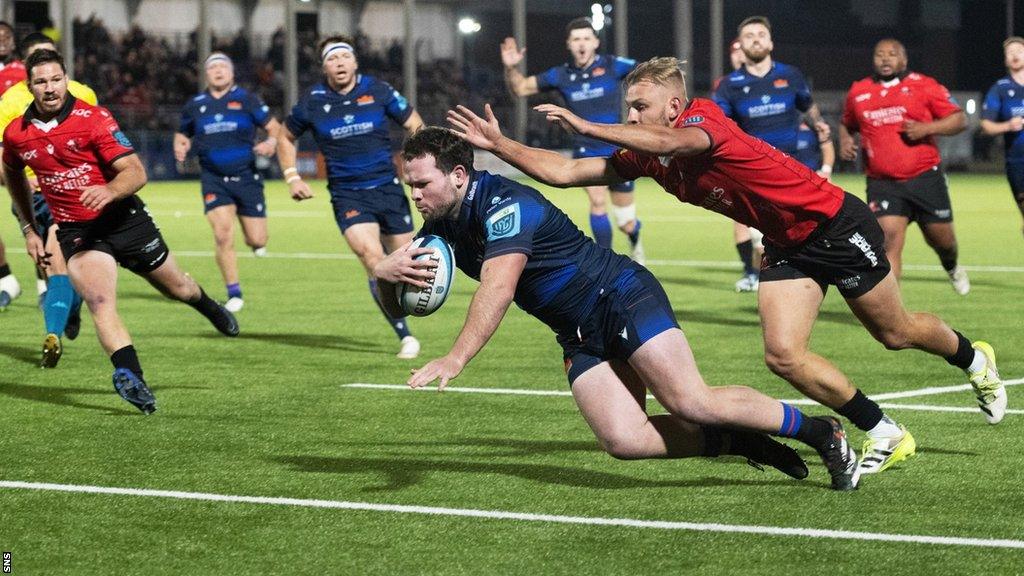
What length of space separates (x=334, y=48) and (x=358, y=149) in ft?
2.52

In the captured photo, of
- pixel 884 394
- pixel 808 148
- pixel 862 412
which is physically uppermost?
pixel 862 412

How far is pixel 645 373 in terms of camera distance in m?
6.49

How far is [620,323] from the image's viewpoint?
6512mm

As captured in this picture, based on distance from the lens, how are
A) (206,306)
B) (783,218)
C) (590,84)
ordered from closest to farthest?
(783,218) → (206,306) → (590,84)

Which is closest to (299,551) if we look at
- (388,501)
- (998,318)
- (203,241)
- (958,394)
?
(388,501)

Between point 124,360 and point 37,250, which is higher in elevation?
point 37,250

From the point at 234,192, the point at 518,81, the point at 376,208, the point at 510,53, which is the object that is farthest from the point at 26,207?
Result: the point at 518,81

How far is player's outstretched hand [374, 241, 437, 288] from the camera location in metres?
6.20

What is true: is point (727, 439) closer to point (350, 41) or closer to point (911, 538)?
point (911, 538)

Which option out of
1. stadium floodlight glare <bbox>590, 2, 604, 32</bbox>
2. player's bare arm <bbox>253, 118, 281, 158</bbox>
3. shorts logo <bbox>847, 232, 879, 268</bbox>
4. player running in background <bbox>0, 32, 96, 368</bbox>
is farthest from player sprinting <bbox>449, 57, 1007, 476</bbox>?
stadium floodlight glare <bbox>590, 2, 604, 32</bbox>

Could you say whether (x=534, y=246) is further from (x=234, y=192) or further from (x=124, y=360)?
(x=234, y=192)

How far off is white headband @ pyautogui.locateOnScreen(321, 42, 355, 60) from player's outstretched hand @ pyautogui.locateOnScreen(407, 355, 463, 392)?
253 inches

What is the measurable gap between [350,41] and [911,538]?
23.7 ft

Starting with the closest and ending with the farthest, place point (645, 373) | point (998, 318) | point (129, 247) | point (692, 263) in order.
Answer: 1. point (645, 373)
2. point (129, 247)
3. point (998, 318)
4. point (692, 263)
